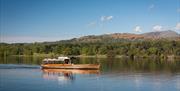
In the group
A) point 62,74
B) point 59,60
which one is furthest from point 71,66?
point 62,74

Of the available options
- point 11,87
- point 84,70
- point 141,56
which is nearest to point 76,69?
point 84,70

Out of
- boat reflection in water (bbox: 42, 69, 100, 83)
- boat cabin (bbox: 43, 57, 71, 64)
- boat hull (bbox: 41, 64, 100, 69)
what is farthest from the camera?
boat cabin (bbox: 43, 57, 71, 64)

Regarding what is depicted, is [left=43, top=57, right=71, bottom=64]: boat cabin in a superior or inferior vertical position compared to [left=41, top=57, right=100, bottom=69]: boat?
superior

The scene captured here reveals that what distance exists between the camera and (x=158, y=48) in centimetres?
19988

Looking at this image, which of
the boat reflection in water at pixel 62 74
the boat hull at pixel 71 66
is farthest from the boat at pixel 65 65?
the boat reflection in water at pixel 62 74

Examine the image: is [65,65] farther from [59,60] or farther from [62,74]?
[62,74]

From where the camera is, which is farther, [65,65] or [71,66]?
[65,65]

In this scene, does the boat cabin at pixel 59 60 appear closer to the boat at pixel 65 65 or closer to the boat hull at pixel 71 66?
the boat at pixel 65 65

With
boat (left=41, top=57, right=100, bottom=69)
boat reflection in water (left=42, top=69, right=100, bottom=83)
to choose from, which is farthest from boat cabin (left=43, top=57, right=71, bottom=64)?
boat reflection in water (left=42, top=69, right=100, bottom=83)

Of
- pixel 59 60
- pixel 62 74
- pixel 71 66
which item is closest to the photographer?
pixel 62 74

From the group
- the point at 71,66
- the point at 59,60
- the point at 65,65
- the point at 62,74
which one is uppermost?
the point at 59,60

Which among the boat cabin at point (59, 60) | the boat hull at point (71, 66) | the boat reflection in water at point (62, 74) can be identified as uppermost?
the boat cabin at point (59, 60)

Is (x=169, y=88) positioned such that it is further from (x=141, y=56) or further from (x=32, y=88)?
(x=141, y=56)

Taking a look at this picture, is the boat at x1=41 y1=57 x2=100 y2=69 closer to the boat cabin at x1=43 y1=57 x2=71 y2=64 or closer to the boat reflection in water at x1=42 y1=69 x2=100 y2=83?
the boat cabin at x1=43 y1=57 x2=71 y2=64
